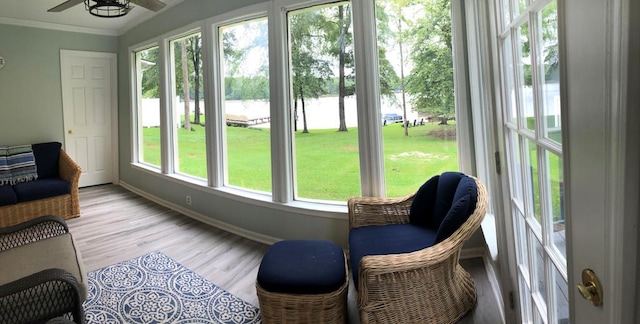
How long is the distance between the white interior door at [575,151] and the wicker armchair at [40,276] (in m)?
1.95

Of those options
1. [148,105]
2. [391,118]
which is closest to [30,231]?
[391,118]

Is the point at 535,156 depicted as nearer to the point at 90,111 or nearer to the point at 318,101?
the point at 318,101

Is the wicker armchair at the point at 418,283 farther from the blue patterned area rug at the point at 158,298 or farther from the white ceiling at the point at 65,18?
the white ceiling at the point at 65,18

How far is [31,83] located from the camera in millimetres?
4738

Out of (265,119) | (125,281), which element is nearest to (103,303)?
(125,281)

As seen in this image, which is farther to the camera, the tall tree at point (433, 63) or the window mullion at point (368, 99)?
the window mullion at point (368, 99)

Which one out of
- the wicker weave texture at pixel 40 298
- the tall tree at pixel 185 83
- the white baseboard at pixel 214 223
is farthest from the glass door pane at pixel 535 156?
the tall tree at pixel 185 83

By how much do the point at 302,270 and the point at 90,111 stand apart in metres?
5.25

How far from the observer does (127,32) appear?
16.9 ft

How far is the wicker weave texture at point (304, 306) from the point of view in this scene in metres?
1.66

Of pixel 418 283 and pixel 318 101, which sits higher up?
pixel 318 101

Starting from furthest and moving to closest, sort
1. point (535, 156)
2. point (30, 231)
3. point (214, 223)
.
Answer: point (214, 223) < point (30, 231) < point (535, 156)

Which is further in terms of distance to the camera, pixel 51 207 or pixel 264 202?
pixel 51 207

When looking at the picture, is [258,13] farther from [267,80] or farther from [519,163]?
[519,163]
